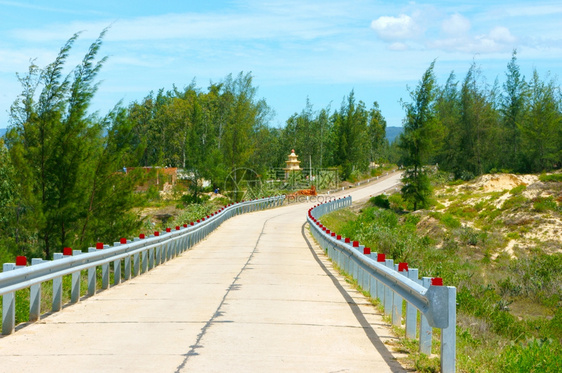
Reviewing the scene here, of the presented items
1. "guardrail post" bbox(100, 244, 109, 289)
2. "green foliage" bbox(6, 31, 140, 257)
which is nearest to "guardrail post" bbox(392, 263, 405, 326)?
"guardrail post" bbox(100, 244, 109, 289)

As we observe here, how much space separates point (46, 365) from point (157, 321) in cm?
281

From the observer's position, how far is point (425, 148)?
65.8m

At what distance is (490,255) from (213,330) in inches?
1360

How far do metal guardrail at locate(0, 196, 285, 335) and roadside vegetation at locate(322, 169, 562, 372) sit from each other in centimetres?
481

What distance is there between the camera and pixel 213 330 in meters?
9.51

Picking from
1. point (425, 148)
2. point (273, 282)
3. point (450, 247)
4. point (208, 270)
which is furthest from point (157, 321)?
point (425, 148)

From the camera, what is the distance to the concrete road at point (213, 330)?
7.71m

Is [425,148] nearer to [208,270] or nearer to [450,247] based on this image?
[450,247]

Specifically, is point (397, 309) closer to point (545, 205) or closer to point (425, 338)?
point (425, 338)

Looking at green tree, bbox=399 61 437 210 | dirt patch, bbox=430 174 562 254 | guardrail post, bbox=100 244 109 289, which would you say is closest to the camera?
guardrail post, bbox=100 244 109 289

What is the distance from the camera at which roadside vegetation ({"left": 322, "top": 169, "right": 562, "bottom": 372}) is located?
975 cm

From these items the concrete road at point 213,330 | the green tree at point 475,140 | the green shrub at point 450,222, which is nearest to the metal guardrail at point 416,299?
the concrete road at point 213,330

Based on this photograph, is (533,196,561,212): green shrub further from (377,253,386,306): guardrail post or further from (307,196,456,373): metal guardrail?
(377,253,386,306): guardrail post

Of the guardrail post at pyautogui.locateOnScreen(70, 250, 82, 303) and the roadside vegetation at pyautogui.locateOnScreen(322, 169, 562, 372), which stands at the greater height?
the guardrail post at pyautogui.locateOnScreen(70, 250, 82, 303)
